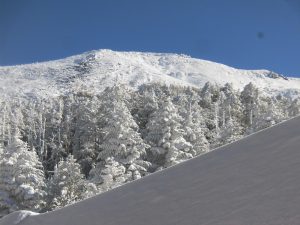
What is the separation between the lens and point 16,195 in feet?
98.2

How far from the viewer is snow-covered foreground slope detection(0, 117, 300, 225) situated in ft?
17.7

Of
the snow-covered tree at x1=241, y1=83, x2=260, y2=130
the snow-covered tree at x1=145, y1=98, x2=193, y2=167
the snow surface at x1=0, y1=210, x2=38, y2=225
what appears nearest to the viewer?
the snow surface at x1=0, y1=210, x2=38, y2=225

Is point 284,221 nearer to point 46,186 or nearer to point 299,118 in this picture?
point 299,118

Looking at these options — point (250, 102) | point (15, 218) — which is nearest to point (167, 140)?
point (15, 218)

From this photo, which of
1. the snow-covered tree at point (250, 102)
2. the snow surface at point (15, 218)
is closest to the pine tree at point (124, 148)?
the snow surface at point (15, 218)

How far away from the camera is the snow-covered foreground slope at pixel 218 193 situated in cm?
539

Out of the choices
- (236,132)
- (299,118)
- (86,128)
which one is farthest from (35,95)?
(299,118)

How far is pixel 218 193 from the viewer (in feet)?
21.2

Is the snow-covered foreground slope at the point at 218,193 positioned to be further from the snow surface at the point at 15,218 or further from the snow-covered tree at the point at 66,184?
the snow-covered tree at the point at 66,184

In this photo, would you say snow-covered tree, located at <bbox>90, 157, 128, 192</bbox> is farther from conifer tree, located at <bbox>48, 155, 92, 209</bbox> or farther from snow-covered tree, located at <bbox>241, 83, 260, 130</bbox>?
snow-covered tree, located at <bbox>241, 83, 260, 130</bbox>

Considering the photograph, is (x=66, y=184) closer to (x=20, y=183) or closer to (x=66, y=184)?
(x=66, y=184)

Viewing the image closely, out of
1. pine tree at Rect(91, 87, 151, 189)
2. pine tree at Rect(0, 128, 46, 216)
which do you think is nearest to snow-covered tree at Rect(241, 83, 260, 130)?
pine tree at Rect(91, 87, 151, 189)

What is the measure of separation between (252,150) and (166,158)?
85.7ft

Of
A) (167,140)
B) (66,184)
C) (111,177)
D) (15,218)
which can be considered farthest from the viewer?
(167,140)
